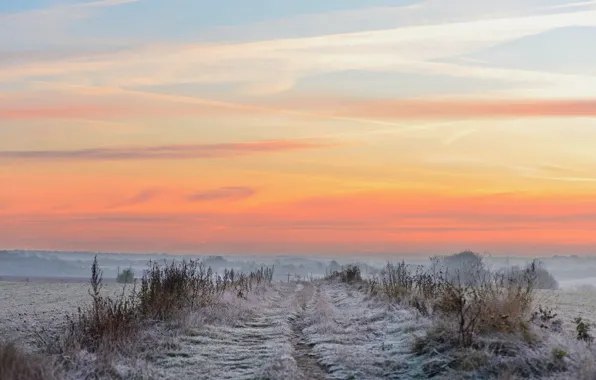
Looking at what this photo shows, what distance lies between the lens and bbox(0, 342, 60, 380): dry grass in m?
9.74

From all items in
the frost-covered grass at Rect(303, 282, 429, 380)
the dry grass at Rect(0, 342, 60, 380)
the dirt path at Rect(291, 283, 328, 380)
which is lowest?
the dirt path at Rect(291, 283, 328, 380)

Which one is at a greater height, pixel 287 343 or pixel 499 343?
pixel 499 343

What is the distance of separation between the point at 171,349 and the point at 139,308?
12.6 feet

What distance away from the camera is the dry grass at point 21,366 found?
9.74 m

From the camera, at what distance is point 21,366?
10.0m

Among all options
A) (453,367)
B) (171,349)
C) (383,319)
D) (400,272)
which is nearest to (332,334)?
(383,319)

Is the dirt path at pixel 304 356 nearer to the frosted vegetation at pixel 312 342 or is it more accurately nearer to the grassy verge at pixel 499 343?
the frosted vegetation at pixel 312 342

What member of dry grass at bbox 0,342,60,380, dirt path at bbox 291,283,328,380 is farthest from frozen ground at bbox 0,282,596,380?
dry grass at bbox 0,342,60,380

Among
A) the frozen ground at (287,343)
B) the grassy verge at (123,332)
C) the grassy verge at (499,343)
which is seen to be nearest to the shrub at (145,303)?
the grassy verge at (123,332)

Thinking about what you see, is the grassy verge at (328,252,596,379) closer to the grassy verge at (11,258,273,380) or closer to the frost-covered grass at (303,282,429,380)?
the frost-covered grass at (303,282,429,380)

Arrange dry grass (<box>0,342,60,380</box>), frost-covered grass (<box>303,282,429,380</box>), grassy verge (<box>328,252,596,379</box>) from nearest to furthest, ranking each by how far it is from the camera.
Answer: dry grass (<box>0,342,60,380</box>), grassy verge (<box>328,252,596,379</box>), frost-covered grass (<box>303,282,429,380</box>)

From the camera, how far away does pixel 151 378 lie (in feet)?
40.9

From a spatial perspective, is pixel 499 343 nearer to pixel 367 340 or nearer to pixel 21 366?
pixel 367 340

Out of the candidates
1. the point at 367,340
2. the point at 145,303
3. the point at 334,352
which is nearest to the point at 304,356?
the point at 334,352
